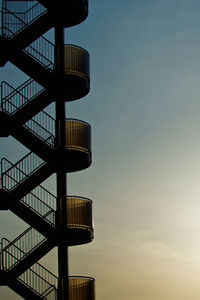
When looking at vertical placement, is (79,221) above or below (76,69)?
below

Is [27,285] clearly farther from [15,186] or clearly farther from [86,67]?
[86,67]

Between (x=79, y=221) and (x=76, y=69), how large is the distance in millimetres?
7618

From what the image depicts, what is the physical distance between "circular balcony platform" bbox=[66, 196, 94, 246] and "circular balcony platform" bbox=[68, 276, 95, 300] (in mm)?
1991

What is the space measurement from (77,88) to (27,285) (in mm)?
10121

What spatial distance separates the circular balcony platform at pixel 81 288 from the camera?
37.4 metres

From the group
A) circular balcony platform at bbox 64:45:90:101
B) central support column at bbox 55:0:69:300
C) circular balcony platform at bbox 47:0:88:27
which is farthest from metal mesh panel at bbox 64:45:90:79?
circular balcony platform at bbox 47:0:88:27

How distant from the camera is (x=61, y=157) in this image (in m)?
38.7

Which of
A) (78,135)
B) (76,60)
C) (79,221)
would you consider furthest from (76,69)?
(79,221)

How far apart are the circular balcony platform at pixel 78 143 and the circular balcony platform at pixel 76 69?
175cm

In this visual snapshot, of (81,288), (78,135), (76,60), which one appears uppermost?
(76,60)

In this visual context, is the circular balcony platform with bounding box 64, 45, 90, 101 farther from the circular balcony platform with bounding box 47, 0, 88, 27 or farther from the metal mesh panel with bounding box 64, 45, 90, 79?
the circular balcony platform with bounding box 47, 0, 88, 27

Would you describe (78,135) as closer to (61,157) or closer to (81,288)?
(61,157)

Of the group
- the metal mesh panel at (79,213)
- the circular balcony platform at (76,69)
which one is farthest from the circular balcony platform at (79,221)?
the circular balcony platform at (76,69)

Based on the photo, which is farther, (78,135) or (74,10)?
(74,10)
